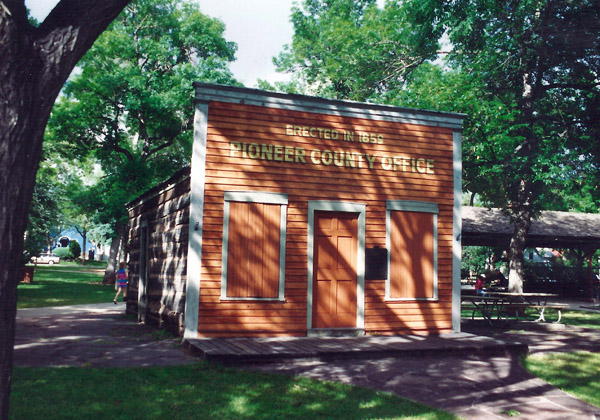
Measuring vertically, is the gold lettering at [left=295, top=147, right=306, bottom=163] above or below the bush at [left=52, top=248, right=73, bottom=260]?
above

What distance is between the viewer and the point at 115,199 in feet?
91.7

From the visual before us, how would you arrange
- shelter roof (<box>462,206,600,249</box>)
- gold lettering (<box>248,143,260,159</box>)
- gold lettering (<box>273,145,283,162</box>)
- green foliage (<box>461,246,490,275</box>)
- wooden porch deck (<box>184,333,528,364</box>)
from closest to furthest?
wooden porch deck (<box>184,333,528,364</box>), gold lettering (<box>248,143,260,159</box>), gold lettering (<box>273,145,283,162</box>), shelter roof (<box>462,206,600,249</box>), green foliage (<box>461,246,490,275</box>)

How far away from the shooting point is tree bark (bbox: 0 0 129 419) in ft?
12.7

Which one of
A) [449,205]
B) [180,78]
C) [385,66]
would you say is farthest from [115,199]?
[449,205]

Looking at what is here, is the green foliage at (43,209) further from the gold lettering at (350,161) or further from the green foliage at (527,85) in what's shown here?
the green foliage at (527,85)

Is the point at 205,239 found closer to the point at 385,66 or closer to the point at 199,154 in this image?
the point at 199,154

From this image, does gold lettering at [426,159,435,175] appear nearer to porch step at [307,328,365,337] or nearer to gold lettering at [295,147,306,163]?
gold lettering at [295,147,306,163]

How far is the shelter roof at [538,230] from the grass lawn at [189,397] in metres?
20.9

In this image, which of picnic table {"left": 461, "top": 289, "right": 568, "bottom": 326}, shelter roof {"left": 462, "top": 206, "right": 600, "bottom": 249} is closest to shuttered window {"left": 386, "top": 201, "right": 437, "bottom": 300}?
picnic table {"left": 461, "top": 289, "right": 568, "bottom": 326}

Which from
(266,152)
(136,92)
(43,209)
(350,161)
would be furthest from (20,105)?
(136,92)

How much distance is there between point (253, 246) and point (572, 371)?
5.80 meters

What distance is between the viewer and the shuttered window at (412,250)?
11562mm

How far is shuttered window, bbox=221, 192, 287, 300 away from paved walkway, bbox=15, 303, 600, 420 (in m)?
1.63

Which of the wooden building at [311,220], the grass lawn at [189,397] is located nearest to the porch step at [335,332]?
the wooden building at [311,220]
